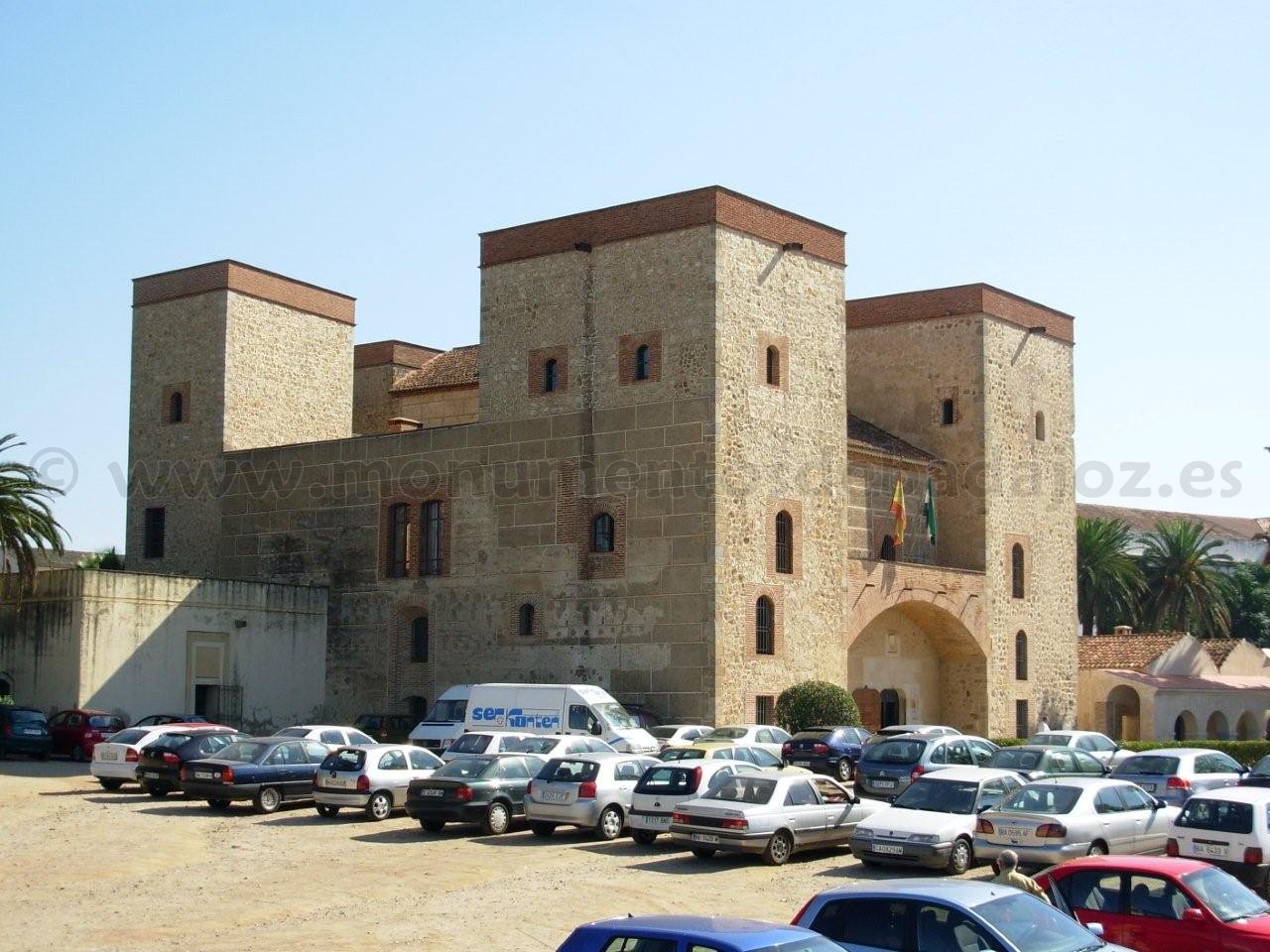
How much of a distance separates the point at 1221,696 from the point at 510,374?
93.4 ft

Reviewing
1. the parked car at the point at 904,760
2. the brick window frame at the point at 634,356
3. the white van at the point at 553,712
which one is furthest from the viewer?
the brick window frame at the point at 634,356

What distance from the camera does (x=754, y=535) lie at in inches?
1527

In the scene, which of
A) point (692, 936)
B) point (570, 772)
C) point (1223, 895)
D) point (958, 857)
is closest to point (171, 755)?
point (570, 772)

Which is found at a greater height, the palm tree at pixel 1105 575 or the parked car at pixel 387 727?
the palm tree at pixel 1105 575

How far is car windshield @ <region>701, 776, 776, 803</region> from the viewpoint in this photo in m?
20.9

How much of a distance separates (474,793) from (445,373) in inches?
1259

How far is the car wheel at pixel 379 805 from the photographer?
2538 cm

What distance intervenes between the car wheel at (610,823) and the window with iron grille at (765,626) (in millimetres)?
15494

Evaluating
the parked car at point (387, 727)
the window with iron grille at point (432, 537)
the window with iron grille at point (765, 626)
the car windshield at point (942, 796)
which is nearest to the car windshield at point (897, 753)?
the car windshield at point (942, 796)

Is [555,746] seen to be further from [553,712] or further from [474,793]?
[553,712]

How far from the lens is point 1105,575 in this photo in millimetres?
66938

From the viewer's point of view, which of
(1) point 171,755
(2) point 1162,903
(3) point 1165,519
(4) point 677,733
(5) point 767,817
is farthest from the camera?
(3) point 1165,519

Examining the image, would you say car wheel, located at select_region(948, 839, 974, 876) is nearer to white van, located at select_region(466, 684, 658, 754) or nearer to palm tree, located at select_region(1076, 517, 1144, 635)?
white van, located at select_region(466, 684, 658, 754)

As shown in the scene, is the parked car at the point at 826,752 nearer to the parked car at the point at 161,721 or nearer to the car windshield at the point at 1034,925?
the parked car at the point at 161,721
